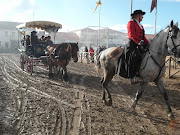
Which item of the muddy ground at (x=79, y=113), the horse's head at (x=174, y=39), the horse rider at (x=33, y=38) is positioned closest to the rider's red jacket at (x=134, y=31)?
the horse's head at (x=174, y=39)

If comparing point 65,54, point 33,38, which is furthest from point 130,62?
point 33,38

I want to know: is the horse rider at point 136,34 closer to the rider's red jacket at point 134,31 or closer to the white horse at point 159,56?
the rider's red jacket at point 134,31

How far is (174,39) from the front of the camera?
4488 mm

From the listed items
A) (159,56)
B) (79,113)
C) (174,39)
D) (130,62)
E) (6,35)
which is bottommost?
(79,113)

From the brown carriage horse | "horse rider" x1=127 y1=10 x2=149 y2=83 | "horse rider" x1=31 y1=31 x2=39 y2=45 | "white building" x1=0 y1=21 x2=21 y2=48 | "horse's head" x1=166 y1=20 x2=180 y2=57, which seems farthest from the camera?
"white building" x1=0 y1=21 x2=21 y2=48

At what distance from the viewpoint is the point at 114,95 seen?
23.1 feet

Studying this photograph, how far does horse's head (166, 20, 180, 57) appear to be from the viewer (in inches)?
174

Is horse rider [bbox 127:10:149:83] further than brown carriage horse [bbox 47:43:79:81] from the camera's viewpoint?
No

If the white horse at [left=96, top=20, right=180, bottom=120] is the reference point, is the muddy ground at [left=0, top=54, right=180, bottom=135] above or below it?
below

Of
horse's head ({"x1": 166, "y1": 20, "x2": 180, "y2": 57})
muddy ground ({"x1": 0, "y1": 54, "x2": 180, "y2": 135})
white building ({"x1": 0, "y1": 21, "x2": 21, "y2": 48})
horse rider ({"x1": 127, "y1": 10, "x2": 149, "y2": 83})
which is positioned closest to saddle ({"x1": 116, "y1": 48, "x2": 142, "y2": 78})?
horse rider ({"x1": 127, "y1": 10, "x2": 149, "y2": 83})

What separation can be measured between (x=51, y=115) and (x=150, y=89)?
503 cm

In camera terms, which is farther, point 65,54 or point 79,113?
point 65,54

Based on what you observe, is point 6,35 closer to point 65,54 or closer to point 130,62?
point 65,54

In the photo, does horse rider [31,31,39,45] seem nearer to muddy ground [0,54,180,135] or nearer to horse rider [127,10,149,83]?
muddy ground [0,54,180,135]
